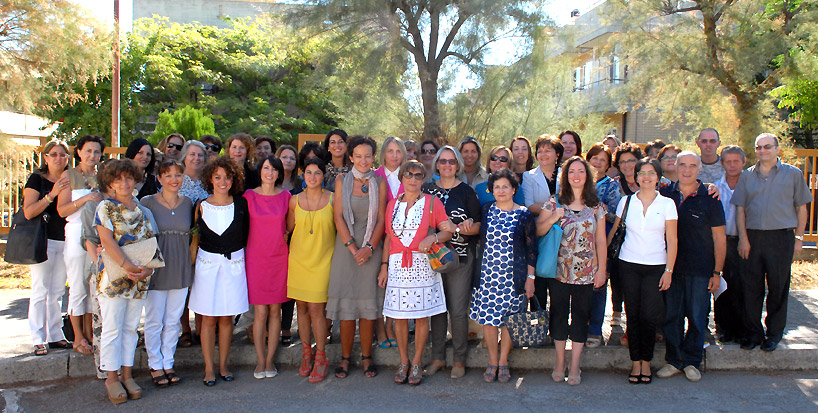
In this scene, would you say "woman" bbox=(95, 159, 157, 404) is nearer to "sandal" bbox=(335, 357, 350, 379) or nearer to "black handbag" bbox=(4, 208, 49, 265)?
"black handbag" bbox=(4, 208, 49, 265)

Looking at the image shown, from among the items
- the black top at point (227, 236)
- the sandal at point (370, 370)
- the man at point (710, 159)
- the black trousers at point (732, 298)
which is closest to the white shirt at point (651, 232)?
the black trousers at point (732, 298)

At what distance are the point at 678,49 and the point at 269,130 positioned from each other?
1619 centimetres

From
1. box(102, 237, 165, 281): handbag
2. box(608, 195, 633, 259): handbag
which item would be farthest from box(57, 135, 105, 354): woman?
box(608, 195, 633, 259): handbag

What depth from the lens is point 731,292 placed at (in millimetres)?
5340

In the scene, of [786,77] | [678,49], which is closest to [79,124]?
[678,49]

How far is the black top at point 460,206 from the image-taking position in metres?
4.72

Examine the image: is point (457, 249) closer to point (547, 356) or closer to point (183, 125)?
point (547, 356)

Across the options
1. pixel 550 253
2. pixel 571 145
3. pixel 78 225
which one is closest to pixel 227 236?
pixel 78 225

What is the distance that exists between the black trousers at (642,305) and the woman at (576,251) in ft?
0.74

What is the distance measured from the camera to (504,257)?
4.62 m

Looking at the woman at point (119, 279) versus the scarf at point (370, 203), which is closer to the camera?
the woman at point (119, 279)

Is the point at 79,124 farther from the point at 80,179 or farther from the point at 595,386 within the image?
the point at 595,386

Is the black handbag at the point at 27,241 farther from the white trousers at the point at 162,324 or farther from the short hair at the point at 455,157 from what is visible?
the short hair at the point at 455,157

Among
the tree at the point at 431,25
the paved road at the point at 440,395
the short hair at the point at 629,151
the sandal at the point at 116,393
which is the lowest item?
the paved road at the point at 440,395
